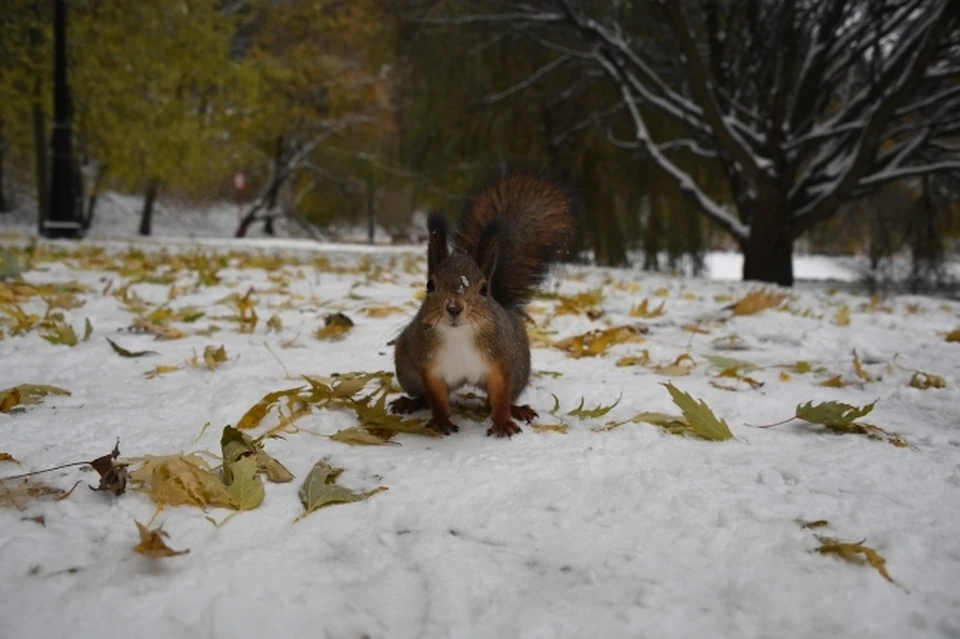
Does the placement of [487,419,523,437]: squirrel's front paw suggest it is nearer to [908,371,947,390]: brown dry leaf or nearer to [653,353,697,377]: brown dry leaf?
[653,353,697,377]: brown dry leaf

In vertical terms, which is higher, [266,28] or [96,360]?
[266,28]

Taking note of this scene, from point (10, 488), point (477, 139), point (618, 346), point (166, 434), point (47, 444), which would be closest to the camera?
point (10, 488)

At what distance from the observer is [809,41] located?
7496 millimetres

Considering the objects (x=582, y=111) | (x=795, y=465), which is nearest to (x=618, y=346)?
(x=795, y=465)

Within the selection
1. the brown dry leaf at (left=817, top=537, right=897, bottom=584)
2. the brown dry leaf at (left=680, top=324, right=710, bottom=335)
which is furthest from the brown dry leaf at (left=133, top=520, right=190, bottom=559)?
the brown dry leaf at (left=680, top=324, right=710, bottom=335)

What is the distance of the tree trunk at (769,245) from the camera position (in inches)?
264

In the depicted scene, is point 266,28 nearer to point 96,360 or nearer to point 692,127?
point 692,127

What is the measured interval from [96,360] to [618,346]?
5.89 ft

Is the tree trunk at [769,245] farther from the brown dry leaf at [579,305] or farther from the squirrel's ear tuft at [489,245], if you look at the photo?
the squirrel's ear tuft at [489,245]

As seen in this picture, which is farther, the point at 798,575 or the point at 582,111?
the point at 582,111

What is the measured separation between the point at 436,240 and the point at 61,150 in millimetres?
8103

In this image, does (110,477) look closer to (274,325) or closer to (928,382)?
(274,325)

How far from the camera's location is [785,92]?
Answer: 20.1ft

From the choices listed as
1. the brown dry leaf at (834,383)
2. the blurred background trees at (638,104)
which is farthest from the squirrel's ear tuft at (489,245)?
the blurred background trees at (638,104)
